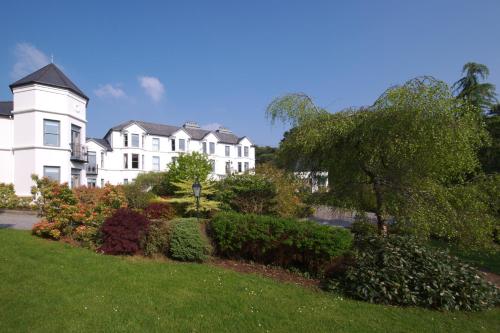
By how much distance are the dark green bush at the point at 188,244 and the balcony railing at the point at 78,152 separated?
14.4 m

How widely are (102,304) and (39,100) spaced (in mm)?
16912

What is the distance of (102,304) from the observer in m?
4.91

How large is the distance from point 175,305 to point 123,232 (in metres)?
3.81

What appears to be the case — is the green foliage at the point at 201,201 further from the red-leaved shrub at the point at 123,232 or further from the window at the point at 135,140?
the window at the point at 135,140

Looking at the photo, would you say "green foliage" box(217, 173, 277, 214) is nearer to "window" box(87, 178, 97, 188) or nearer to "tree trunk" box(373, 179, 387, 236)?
"tree trunk" box(373, 179, 387, 236)

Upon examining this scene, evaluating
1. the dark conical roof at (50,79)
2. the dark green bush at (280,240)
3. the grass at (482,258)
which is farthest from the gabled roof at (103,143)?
the grass at (482,258)

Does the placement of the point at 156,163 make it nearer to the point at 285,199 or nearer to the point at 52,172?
the point at 52,172

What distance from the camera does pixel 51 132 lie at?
1811cm

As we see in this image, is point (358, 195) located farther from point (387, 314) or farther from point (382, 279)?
point (387, 314)

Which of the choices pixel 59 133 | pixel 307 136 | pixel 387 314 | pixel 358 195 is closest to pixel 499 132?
pixel 358 195

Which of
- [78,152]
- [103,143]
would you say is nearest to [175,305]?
[78,152]

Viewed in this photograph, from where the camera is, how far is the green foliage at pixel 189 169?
19.7 m

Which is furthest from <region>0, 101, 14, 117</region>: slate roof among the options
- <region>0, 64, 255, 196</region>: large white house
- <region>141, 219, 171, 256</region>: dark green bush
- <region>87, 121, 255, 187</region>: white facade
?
<region>141, 219, 171, 256</region>: dark green bush

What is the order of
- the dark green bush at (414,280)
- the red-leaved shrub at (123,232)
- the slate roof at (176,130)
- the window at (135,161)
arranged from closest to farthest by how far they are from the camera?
1. the dark green bush at (414,280)
2. the red-leaved shrub at (123,232)
3. the window at (135,161)
4. the slate roof at (176,130)
